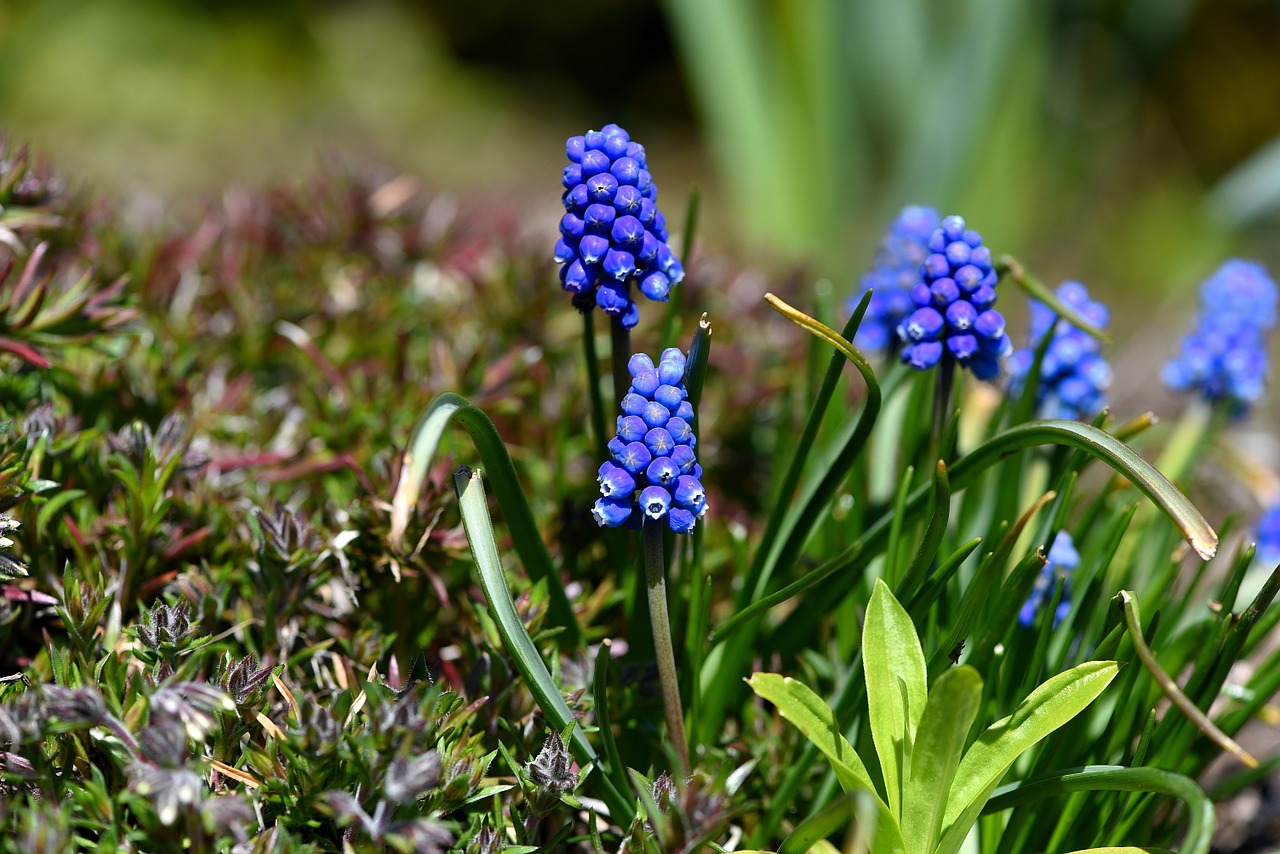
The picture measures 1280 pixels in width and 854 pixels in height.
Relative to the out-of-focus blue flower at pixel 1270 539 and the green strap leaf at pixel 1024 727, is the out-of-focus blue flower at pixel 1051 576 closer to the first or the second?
the green strap leaf at pixel 1024 727

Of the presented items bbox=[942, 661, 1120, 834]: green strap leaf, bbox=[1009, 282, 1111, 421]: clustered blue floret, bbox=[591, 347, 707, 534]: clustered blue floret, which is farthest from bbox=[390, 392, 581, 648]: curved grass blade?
bbox=[1009, 282, 1111, 421]: clustered blue floret

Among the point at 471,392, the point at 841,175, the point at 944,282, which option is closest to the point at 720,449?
the point at 471,392

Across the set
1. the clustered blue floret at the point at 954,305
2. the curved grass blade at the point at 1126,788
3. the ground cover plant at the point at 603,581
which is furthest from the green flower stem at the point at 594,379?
the curved grass blade at the point at 1126,788

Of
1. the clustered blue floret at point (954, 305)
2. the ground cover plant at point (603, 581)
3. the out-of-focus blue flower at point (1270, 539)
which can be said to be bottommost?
the ground cover plant at point (603, 581)

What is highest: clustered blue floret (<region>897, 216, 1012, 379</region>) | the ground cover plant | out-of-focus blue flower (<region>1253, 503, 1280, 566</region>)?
clustered blue floret (<region>897, 216, 1012, 379</region>)

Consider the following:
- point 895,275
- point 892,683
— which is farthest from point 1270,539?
point 892,683

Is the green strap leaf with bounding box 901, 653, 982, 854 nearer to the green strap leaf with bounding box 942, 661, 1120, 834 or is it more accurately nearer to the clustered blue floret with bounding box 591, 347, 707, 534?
the green strap leaf with bounding box 942, 661, 1120, 834

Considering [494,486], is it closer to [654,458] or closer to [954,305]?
[654,458]
